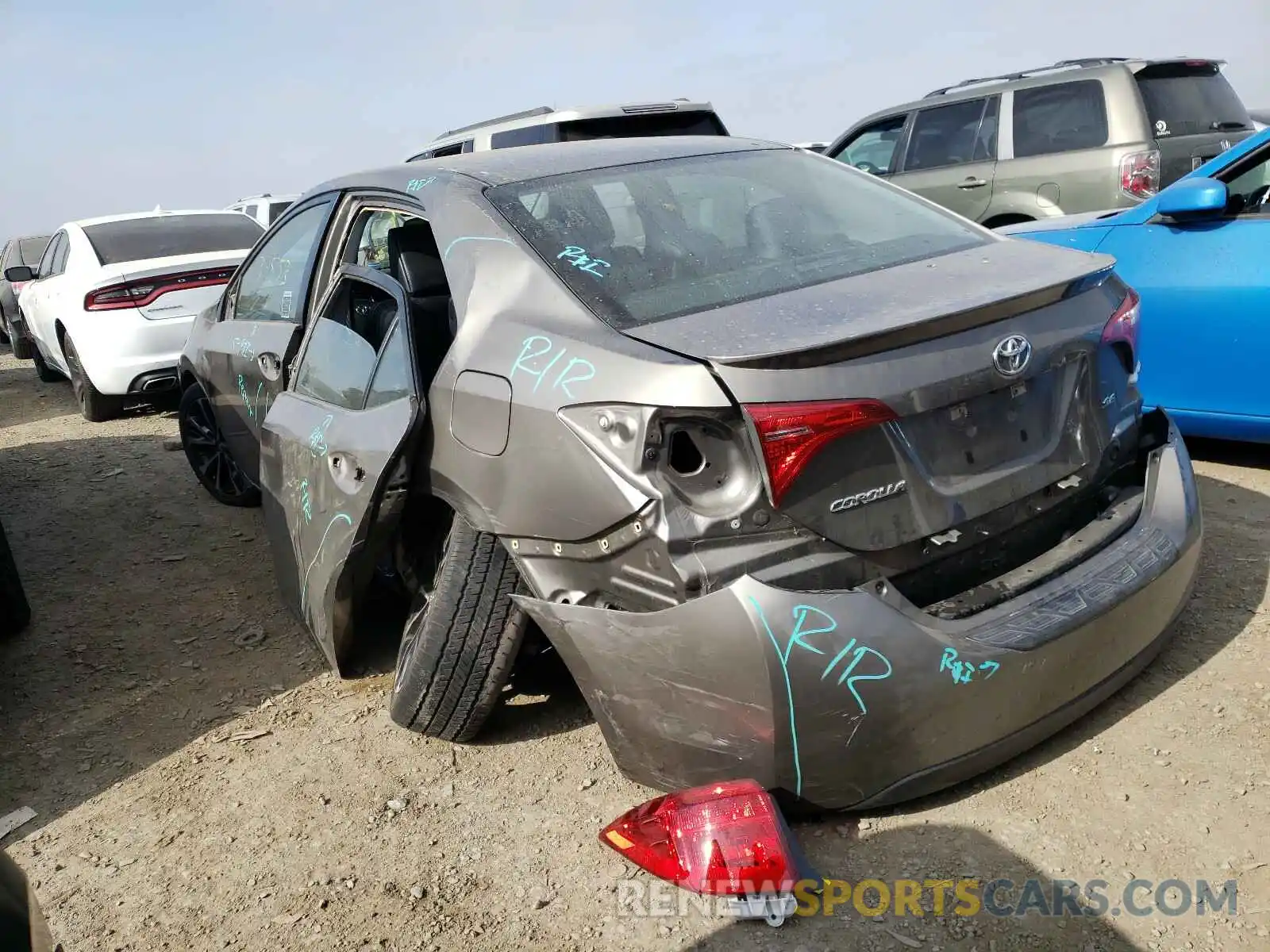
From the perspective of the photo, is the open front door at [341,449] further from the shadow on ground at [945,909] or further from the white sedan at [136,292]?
the white sedan at [136,292]

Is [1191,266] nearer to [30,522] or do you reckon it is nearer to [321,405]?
[321,405]

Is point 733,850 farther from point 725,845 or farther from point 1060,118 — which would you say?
point 1060,118

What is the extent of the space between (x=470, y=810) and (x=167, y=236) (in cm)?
656

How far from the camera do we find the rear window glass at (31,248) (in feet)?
46.1

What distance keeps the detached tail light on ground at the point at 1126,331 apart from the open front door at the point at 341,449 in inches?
69.3

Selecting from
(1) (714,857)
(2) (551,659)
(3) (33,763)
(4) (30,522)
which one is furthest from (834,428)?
(4) (30,522)

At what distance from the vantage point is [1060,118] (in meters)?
7.19

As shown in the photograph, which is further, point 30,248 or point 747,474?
point 30,248

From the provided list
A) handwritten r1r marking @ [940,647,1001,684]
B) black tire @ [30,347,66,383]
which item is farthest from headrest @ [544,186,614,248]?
black tire @ [30,347,66,383]

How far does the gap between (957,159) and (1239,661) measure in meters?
5.79

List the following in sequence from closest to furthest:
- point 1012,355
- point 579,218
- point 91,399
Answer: point 1012,355 → point 579,218 → point 91,399

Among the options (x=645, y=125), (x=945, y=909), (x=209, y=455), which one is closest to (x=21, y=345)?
(x=645, y=125)

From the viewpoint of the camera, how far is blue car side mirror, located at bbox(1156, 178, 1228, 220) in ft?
13.0

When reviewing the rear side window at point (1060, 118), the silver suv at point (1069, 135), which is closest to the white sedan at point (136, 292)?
the silver suv at point (1069, 135)
